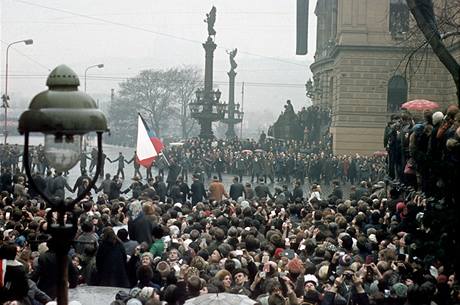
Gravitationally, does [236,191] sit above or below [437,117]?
below

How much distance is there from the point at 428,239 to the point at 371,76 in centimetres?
3951

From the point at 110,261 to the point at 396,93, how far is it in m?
42.1

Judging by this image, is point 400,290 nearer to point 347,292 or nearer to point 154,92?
point 347,292

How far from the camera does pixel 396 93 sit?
5197cm

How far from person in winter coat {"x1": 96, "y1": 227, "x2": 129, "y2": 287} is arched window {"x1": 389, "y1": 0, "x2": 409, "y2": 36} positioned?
41725 millimetres

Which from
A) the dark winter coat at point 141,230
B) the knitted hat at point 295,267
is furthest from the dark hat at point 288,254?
the dark winter coat at point 141,230

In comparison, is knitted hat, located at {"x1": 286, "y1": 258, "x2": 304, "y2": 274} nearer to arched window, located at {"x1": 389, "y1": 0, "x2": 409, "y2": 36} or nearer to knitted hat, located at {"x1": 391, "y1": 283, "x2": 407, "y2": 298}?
knitted hat, located at {"x1": 391, "y1": 283, "x2": 407, "y2": 298}

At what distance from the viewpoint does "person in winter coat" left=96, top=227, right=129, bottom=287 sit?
38.3 ft

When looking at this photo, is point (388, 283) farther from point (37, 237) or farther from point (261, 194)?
point (261, 194)

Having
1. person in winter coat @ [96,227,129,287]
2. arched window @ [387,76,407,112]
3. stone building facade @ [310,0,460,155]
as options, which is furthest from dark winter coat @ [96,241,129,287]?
arched window @ [387,76,407,112]

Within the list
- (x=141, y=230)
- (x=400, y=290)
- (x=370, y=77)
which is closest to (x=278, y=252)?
(x=400, y=290)

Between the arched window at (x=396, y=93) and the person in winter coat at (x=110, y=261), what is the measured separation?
4138 centimetres

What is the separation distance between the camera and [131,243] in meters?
13.3

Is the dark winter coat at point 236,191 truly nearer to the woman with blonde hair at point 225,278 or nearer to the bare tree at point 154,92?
the woman with blonde hair at point 225,278
